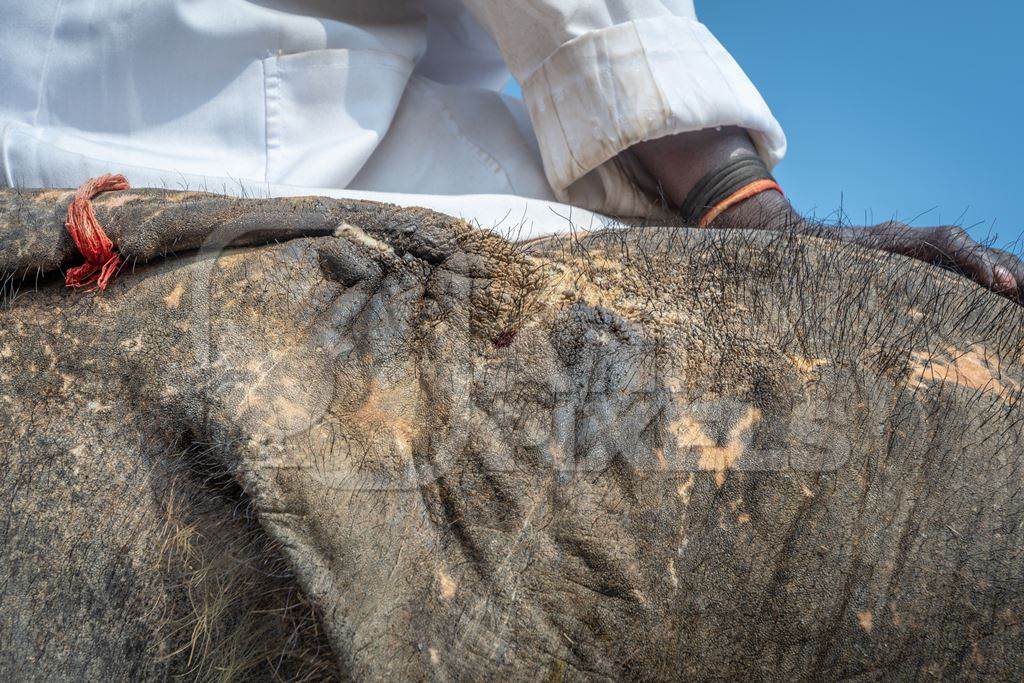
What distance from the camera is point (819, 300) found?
729 millimetres

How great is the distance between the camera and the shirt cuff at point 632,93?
1074 millimetres

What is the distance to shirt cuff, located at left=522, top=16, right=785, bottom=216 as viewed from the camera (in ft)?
3.52

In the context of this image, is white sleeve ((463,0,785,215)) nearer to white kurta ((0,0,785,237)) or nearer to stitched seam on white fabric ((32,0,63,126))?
white kurta ((0,0,785,237))

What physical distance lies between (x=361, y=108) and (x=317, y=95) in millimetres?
66

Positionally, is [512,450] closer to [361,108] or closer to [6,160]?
[361,108]

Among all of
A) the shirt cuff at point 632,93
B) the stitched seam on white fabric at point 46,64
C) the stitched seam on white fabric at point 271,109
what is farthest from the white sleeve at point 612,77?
the stitched seam on white fabric at point 46,64

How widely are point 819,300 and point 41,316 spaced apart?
749 mm

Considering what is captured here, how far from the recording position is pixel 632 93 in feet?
3.52

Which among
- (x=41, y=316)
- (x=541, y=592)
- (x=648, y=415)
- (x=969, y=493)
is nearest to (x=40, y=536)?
(x=41, y=316)

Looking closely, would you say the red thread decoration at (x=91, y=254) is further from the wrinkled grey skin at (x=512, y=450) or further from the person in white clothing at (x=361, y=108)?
Result: the person in white clothing at (x=361, y=108)

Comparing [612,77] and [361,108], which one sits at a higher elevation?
[612,77]

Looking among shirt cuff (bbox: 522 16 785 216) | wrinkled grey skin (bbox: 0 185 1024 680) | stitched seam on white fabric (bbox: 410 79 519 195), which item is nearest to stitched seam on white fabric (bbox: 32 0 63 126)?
wrinkled grey skin (bbox: 0 185 1024 680)

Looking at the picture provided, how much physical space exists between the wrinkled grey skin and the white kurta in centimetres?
29

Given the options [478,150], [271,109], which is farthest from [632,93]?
[271,109]
